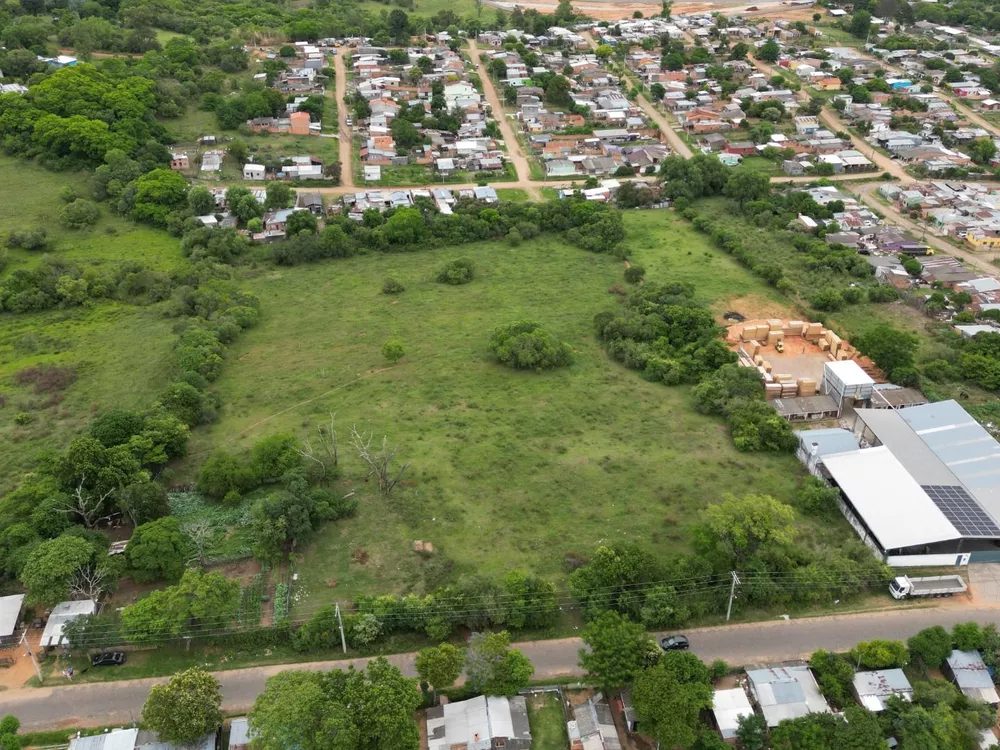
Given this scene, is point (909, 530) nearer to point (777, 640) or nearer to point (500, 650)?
point (777, 640)

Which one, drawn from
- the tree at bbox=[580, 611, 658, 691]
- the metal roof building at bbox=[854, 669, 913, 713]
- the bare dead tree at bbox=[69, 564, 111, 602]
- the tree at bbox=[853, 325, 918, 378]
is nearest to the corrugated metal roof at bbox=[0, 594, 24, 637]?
the bare dead tree at bbox=[69, 564, 111, 602]

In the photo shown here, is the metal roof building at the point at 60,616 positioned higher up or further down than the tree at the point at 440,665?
further down

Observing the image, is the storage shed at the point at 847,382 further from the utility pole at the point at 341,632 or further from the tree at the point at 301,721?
the tree at the point at 301,721

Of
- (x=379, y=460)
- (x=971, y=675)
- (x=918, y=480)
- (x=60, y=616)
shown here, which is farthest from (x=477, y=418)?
(x=971, y=675)

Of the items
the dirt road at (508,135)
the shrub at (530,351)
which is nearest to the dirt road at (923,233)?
the dirt road at (508,135)

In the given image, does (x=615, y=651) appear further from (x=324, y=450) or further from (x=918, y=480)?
(x=324, y=450)

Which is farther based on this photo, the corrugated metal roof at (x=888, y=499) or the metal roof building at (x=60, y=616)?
the corrugated metal roof at (x=888, y=499)

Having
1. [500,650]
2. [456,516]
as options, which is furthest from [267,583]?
[500,650]
